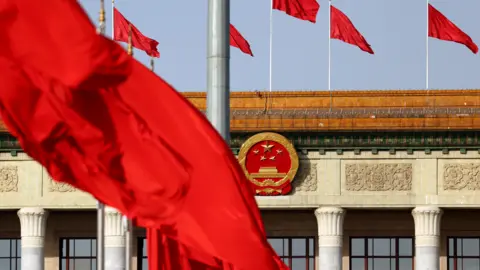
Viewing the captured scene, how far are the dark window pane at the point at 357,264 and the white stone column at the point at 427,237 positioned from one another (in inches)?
124

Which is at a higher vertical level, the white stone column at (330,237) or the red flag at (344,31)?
the red flag at (344,31)

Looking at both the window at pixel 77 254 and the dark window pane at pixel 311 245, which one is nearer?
the dark window pane at pixel 311 245

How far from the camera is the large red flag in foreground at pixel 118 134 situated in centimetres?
911

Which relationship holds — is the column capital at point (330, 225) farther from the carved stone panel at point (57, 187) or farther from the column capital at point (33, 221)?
the column capital at point (33, 221)

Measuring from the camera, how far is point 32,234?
49094 mm

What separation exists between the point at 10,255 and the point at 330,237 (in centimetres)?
1136

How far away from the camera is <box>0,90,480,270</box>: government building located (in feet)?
156

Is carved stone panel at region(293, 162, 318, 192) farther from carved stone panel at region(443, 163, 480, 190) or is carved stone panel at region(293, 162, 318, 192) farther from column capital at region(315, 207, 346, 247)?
carved stone panel at region(443, 163, 480, 190)

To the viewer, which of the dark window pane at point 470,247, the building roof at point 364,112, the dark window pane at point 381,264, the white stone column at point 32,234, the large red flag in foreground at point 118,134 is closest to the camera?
the large red flag in foreground at point 118,134

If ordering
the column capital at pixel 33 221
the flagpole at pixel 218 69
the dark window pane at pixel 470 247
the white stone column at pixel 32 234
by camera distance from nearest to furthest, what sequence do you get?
the flagpole at pixel 218 69, the white stone column at pixel 32 234, the column capital at pixel 33 221, the dark window pane at pixel 470 247

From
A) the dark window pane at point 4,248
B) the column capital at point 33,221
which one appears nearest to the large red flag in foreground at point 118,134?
the column capital at point 33,221

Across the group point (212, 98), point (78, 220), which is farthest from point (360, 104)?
point (212, 98)

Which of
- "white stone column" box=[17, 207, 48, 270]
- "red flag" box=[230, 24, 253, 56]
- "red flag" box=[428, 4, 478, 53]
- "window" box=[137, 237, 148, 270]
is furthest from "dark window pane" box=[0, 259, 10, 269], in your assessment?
"red flag" box=[428, 4, 478, 53]

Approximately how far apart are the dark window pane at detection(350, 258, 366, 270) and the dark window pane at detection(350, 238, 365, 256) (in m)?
0.20
